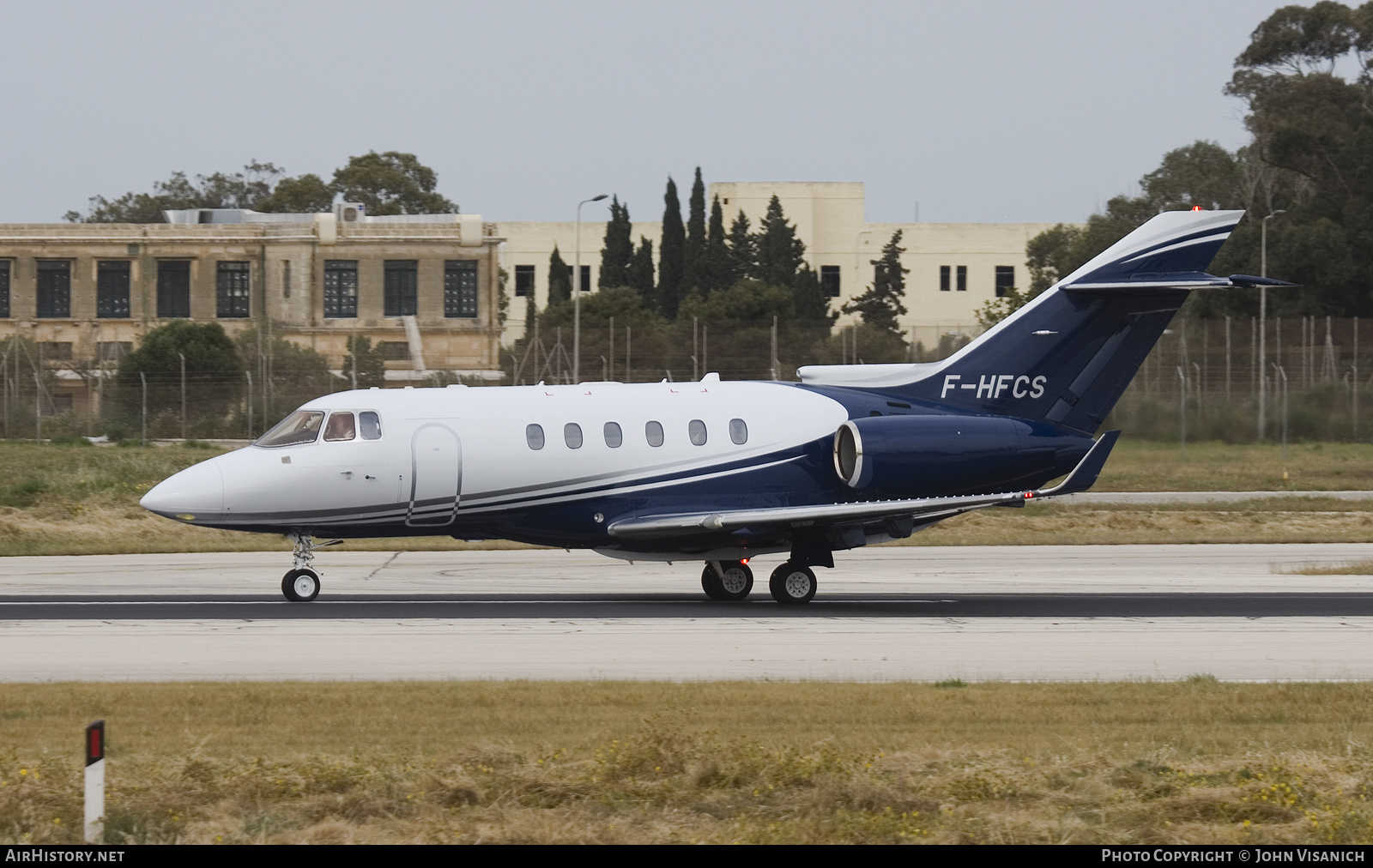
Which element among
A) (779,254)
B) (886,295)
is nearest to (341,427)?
(779,254)

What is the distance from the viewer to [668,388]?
23031 millimetres

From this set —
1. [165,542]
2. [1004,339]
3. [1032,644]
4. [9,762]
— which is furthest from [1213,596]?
[165,542]

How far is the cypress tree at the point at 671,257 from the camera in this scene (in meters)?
101

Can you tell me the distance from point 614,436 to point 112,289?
78.7 meters

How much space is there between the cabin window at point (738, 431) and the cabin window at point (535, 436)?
276 centimetres

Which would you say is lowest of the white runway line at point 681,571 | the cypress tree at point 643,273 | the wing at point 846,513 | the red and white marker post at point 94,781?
the white runway line at point 681,571

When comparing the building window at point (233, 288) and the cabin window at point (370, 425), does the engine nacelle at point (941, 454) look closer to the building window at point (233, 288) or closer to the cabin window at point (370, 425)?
the cabin window at point (370, 425)

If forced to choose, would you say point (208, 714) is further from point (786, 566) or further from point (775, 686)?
point (786, 566)

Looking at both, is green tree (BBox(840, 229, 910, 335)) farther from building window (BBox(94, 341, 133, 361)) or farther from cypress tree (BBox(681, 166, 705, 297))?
building window (BBox(94, 341, 133, 361))

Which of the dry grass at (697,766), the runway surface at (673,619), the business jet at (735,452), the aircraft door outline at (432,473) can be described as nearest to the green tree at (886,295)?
the runway surface at (673,619)

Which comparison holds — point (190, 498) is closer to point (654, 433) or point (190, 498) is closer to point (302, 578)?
point (302, 578)

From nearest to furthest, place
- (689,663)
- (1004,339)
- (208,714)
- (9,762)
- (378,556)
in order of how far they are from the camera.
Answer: (9,762) < (208,714) < (689,663) < (1004,339) < (378,556)

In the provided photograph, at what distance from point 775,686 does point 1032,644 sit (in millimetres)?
4348

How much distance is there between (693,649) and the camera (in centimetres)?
1709
